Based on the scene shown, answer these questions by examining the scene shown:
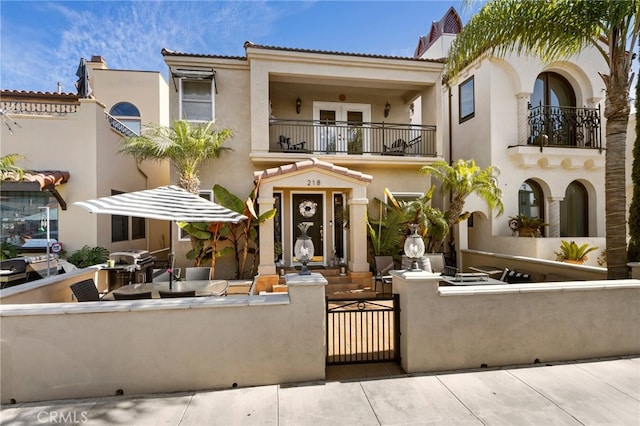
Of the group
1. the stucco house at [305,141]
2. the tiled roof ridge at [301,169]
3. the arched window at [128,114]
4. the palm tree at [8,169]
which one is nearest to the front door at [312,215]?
the stucco house at [305,141]

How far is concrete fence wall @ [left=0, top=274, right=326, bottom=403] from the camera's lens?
13.1ft

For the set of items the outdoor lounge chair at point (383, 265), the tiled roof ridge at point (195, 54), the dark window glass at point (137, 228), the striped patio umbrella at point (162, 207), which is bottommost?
the outdoor lounge chair at point (383, 265)

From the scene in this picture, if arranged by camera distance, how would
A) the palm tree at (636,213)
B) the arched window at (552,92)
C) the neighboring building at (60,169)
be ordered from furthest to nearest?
the arched window at (552,92), the neighboring building at (60,169), the palm tree at (636,213)

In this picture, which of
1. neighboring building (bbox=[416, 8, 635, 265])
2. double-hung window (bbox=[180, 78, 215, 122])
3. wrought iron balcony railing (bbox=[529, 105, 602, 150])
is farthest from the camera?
wrought iron balcony railing (bbox=[529, 105, 602, 150])

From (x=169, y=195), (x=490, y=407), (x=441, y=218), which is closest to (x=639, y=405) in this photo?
(x=490, y=407)

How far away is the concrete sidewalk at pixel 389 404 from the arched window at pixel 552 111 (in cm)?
1007

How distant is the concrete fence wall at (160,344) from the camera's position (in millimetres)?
3980

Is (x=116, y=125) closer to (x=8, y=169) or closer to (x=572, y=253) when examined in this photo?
(x=8, y=169)

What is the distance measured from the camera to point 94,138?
10.2 metres

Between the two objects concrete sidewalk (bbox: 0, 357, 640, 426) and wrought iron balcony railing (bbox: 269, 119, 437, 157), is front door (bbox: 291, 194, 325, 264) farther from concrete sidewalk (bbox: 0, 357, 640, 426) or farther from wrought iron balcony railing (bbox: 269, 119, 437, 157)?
concrete sidewalk (bbox: 0, 357, 640, 426)

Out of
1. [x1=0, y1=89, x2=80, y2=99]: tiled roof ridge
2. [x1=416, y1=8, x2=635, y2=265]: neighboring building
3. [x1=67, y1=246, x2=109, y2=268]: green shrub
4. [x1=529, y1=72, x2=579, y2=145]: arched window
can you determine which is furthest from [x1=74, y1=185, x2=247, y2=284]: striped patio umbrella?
[x1=529, y1=72, x2=579, y2=145]: arched window

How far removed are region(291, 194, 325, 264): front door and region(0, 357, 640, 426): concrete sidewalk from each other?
6.78m

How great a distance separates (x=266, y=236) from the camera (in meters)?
9.38

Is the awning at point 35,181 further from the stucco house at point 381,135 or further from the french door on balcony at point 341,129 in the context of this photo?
the french door on balcony at point 341,129
